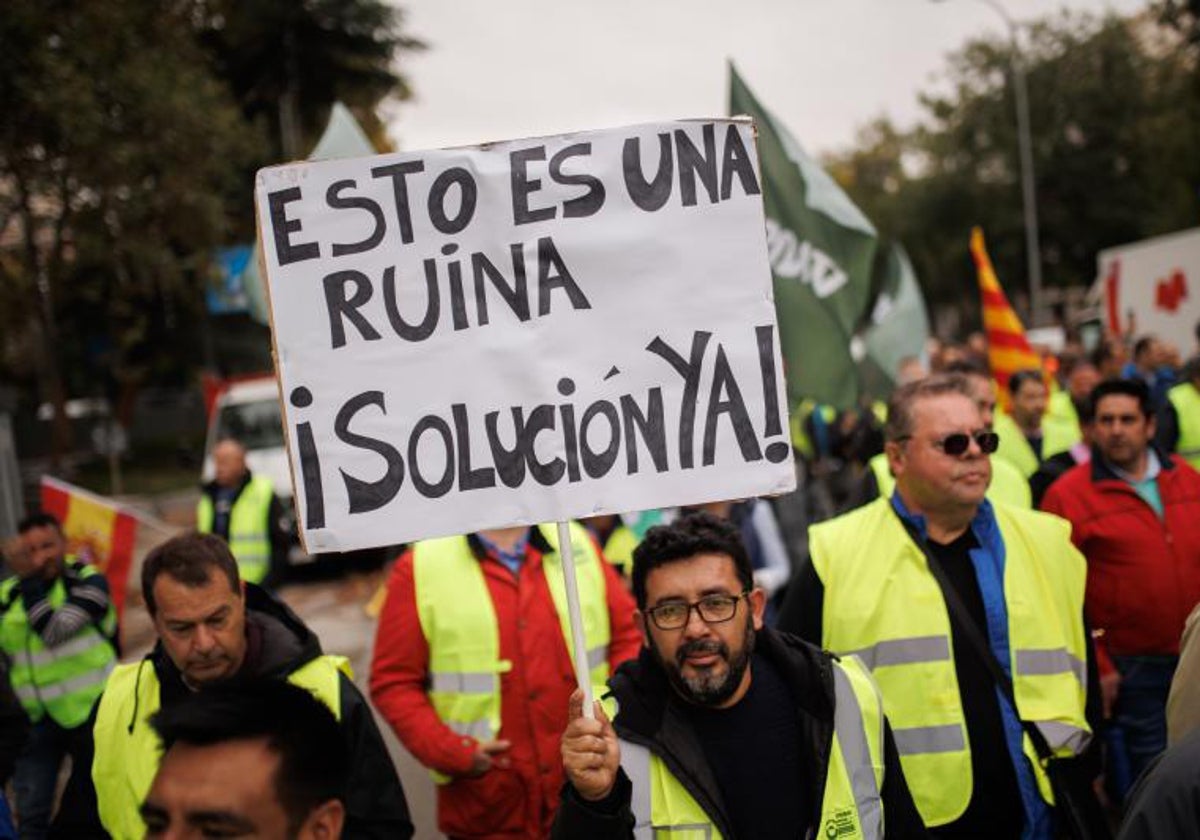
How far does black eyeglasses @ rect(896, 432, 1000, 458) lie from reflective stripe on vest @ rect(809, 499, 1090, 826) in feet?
0.69

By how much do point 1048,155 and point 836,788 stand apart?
42596mm

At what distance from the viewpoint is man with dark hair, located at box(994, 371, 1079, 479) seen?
6.38 m

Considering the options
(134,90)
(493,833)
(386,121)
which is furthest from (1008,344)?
(386,121)

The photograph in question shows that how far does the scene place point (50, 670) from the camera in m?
4.95

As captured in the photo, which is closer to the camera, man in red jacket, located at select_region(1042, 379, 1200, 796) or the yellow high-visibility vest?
man in red jacket, located at select_region(1042, 379, 1200, 796)

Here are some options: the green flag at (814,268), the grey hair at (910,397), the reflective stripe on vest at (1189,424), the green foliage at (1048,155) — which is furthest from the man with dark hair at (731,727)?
the green foliage at (1048,155)

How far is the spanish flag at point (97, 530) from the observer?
6590 mm

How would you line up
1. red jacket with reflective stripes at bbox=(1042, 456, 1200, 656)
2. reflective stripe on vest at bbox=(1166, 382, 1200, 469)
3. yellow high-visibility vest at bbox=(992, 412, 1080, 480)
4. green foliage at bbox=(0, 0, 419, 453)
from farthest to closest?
green foliage at bbox=(0, 0, 419, 453) → reflective stripe on vest at bbox=(1166, 382, 1200, 469) → yellow high-visibility vest at bbox=(992, 412, 1080, 480) → red jacket with reflective stripes at bbox=(1042, 456, 1200, 656)

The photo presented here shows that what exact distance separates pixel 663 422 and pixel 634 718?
0.68 m

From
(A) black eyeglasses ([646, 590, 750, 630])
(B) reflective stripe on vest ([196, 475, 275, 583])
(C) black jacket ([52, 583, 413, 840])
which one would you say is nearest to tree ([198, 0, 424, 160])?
(B) reflective stripe on vest ([196, 475, 275, 583])

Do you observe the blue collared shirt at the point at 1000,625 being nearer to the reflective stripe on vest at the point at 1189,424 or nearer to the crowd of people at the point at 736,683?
the crowd of people at the point at 736,683

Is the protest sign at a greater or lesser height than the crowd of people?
greater

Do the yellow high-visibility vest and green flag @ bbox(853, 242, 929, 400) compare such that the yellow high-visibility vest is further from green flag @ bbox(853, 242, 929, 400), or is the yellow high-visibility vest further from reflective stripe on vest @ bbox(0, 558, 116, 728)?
reflective stripe on vest @ bbox(0, 558, 116, 728)

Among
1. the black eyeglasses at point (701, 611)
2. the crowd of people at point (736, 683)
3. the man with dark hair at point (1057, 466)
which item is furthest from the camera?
the man with dark hair at point (1057, 466)
